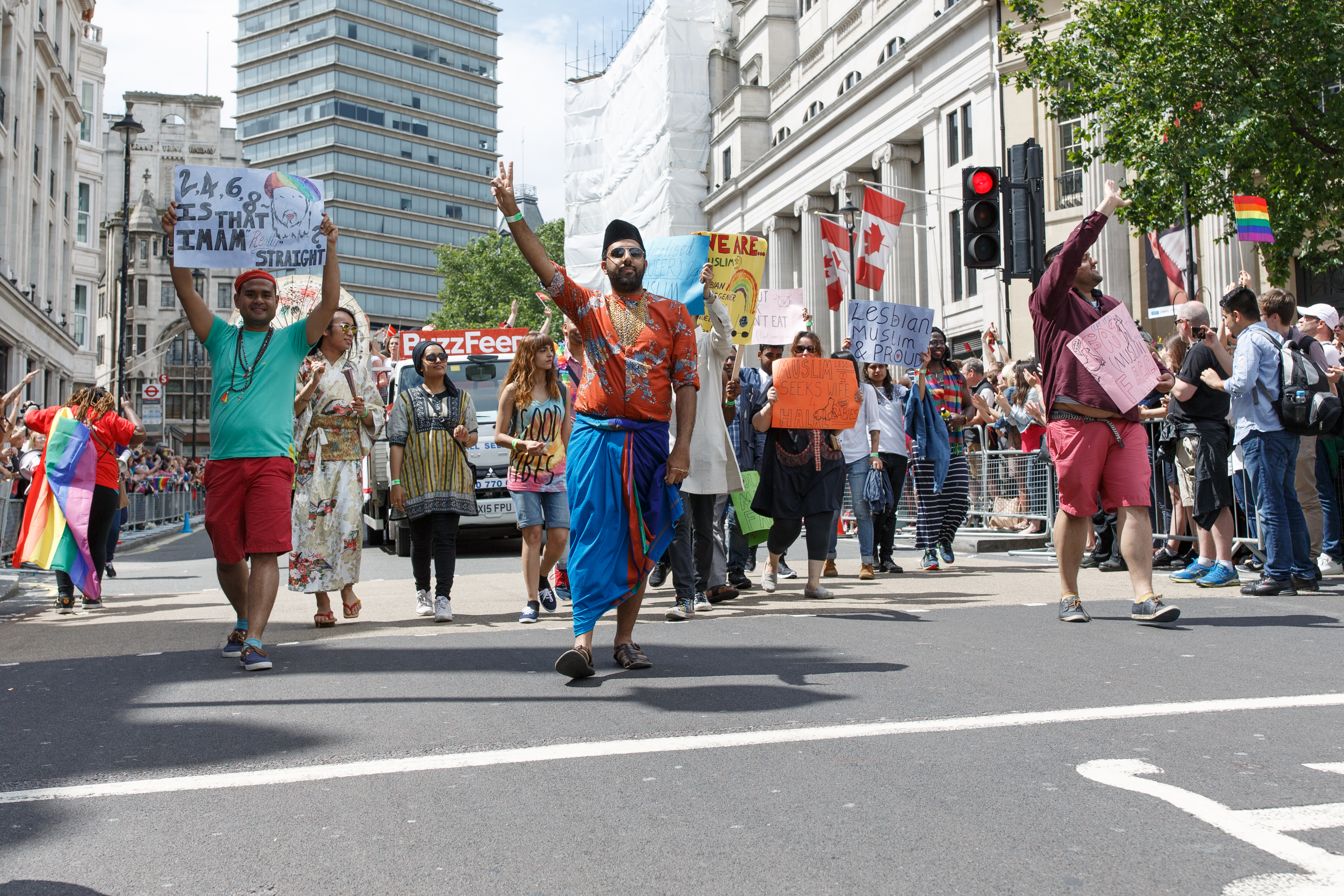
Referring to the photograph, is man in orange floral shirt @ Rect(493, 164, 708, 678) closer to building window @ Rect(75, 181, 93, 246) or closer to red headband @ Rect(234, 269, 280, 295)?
red headband @ Rect(234, 269, 280, 295)

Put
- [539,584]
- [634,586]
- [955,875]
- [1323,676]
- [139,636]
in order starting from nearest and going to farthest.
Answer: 1. [955,875]
2. [1323,676]
3. [634,586]
4. [139,636]
5. [539,584]

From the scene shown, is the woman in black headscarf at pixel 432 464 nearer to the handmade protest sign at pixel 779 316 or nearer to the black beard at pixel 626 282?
the black beard at pixel 626 282

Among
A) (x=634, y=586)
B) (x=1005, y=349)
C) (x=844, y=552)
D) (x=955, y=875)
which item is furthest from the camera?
(x=1005, y=349)

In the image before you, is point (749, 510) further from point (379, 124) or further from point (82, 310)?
point (379, 124)

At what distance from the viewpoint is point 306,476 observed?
8.54 metres

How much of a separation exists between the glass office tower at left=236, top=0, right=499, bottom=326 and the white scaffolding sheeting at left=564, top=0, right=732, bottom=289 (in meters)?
55.4

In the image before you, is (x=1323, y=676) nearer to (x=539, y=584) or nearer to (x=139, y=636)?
(x=539, y=584)

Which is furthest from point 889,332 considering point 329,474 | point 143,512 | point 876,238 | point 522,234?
point 143,512

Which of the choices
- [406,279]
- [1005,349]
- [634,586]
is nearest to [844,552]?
[634,586]

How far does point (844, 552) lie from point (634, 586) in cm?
1002

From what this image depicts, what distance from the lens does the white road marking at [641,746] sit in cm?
396

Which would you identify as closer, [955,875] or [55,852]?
[955,875]

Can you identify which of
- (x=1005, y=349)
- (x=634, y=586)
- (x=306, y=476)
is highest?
(x=1005, y=349)

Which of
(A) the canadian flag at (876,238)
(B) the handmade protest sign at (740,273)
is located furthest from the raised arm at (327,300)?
(A) the canadian flag at (876,238)
